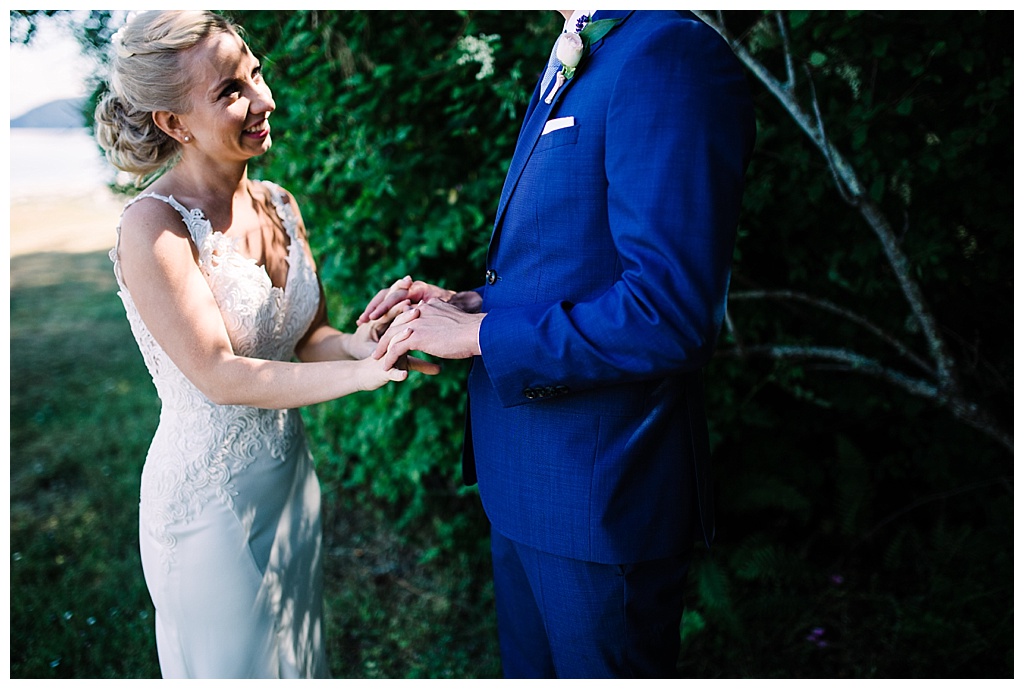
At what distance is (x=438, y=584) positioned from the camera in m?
3.73

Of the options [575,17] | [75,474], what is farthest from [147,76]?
[75,474]

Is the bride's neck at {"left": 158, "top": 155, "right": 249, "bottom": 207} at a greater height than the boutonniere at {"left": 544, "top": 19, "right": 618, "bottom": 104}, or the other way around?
the boutonniere at {"left": 544, "top": 19, "right": 618, "bottom": 104}

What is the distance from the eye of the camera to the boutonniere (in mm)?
1547

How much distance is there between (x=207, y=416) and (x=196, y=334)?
0.31m

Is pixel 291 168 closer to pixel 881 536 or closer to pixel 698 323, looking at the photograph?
pixel 698 323

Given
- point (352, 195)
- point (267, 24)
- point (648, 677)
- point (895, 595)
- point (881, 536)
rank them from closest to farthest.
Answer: point (648, 677) < point (267, 24) < point (352, 195) < point (895, 595) < point (881, 536)

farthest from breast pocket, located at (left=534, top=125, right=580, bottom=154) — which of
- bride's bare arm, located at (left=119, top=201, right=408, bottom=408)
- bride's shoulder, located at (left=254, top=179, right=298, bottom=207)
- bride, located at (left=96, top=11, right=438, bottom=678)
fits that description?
bride's shoulder, located at (left=254, top=179, right=298, bottom=207)

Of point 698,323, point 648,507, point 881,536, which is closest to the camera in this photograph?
point 698,323

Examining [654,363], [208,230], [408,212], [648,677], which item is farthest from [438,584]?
[654,363]

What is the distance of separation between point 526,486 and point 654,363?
49 centimetres

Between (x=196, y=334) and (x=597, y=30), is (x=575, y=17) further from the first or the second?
(x=196, y=334)

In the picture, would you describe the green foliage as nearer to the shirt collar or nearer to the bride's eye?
the bride's eye

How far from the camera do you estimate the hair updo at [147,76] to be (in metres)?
1.90

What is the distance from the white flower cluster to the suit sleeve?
1.32 metres
